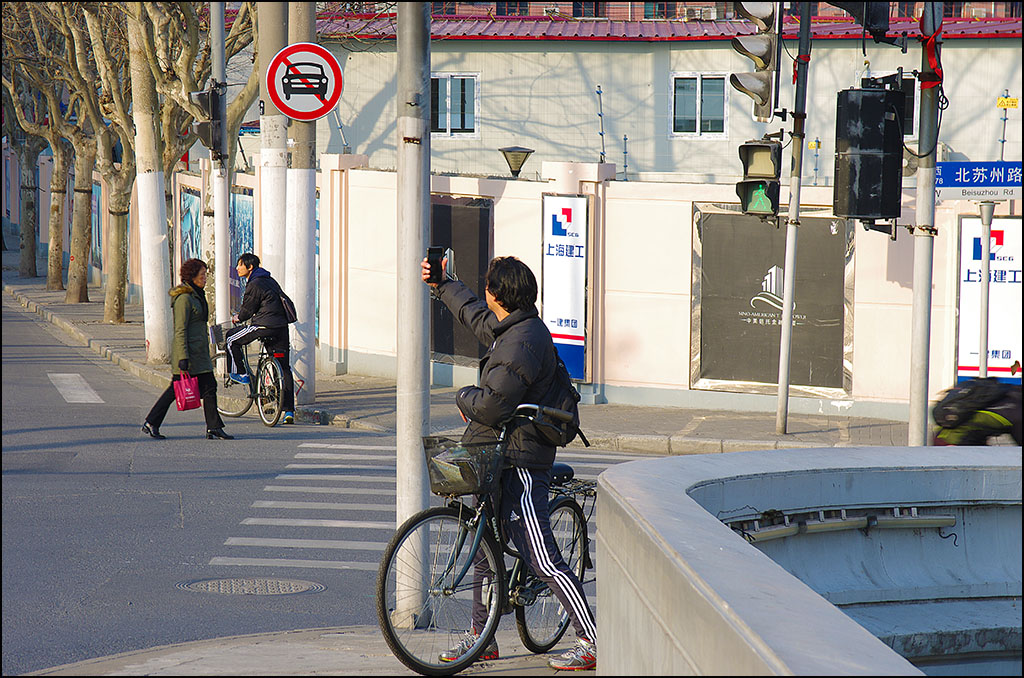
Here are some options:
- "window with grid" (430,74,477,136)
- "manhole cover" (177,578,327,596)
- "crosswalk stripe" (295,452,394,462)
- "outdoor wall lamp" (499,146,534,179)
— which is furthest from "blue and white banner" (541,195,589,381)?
"window with grid" (430,74,477,136)

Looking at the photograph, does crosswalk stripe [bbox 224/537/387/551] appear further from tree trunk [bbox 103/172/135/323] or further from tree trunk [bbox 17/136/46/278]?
tree trunk [bbox 17/136/46/278]

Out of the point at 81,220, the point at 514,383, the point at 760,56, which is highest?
the point at 760,56

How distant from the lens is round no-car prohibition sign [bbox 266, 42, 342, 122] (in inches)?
562

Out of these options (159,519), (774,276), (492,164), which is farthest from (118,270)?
(159,519)

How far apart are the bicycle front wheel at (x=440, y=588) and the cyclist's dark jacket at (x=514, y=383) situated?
39cm

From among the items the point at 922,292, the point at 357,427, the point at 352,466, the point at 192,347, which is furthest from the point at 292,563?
the point at 357,427

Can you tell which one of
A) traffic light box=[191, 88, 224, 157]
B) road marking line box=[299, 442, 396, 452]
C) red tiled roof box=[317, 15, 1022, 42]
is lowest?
road marking line box=[299, 442, 396, 452]

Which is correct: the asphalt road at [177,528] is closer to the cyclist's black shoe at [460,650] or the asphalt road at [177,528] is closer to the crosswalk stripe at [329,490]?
the crosswalk stripe at [329,490]

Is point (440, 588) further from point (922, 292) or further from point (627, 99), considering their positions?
point (627, 99)

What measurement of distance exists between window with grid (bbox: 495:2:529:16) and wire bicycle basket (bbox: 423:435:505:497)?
2863cm

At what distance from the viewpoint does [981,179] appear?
11.2 meters

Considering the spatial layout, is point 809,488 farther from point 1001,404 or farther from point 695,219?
point 695,219

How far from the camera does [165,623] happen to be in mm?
6883

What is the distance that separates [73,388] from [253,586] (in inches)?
415
